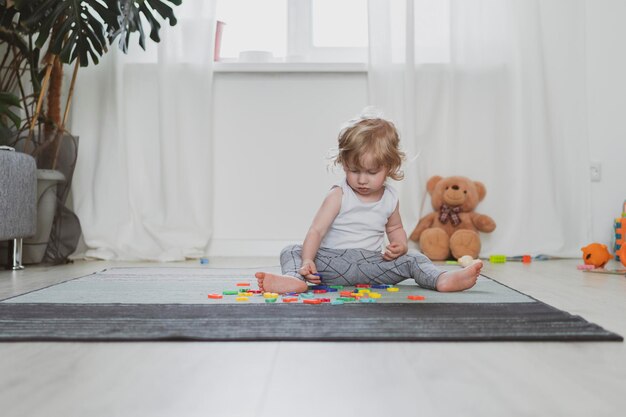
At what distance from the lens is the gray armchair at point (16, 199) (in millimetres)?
2475

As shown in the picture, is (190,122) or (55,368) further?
(190,122)

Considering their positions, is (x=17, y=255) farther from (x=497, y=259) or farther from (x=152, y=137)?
(x=497, y=259)

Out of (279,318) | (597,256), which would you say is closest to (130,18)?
(279,318)

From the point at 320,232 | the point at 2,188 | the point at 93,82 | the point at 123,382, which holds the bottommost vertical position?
the point at 123,382

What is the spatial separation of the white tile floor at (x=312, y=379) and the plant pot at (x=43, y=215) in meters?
1.92

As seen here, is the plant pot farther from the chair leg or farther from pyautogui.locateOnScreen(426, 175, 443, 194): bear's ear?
pyautogui.locateOnScreen(426, 175, 443, 194): bear's ear

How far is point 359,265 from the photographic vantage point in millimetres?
1923

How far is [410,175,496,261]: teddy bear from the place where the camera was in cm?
310

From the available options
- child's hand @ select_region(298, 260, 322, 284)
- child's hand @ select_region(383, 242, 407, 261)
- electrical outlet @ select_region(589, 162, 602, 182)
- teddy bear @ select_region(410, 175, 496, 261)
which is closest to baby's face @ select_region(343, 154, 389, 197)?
child's hand @ select_region(383, 242, 407, 261)

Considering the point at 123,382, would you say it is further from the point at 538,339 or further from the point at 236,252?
the point at 236,252

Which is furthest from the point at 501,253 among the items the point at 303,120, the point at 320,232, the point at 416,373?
the point at 416,373

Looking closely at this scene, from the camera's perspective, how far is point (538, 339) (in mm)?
1145

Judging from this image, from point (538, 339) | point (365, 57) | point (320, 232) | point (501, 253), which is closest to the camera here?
point (538, 339)

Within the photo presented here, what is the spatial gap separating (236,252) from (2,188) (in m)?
1.21
